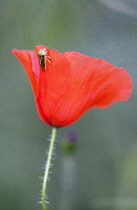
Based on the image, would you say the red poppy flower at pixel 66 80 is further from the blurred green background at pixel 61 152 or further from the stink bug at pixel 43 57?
the blurred green background at pixel 61 152

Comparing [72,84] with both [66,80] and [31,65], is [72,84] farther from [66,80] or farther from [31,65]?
[31,65]

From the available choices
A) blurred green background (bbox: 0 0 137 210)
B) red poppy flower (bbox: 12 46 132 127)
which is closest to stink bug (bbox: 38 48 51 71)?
red poppy flower (bbox: 12 46 132 127)

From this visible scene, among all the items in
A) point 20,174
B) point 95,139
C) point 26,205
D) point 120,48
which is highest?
point 120,48

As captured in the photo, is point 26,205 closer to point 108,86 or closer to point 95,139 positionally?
point 95,139

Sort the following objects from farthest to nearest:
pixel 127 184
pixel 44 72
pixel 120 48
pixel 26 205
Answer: pixel 26 205 < pixel 127 184 < pixel 120 48 < pixel 44 72

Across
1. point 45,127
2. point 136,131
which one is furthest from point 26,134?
point 136,131

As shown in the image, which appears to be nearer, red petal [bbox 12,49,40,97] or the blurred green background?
red petal [bbox 12,49,40,97]

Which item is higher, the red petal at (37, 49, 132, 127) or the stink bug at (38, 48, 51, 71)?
the stink bug at (38, 48, 51, 71)

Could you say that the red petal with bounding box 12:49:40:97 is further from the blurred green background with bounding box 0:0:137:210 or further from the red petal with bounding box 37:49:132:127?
the blurred green background with bounding box 0:0:137:210

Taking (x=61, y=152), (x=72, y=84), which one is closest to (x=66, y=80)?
(x=72, y=84)
